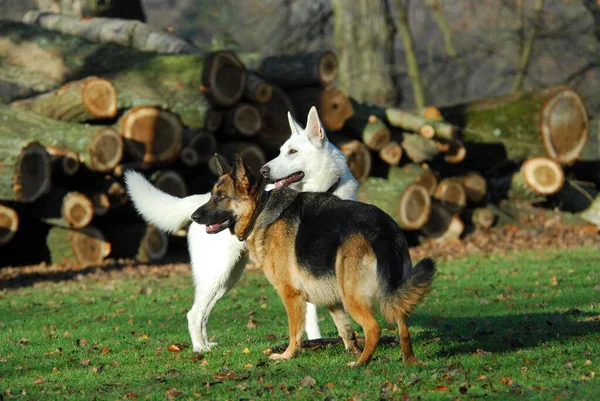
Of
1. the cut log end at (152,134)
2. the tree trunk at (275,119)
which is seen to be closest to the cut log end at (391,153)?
the tree trunk at (275,119)

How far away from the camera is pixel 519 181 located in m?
19.8

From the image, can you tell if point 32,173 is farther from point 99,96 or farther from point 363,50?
point 363,50

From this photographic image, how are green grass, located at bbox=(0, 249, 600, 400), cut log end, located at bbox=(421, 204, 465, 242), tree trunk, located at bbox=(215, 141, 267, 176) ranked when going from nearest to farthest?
green grass, located at bbox=(0, 249, 600, 400)
tree trunk, located at bbox=(215, 141, 267, 176)
cut log end, located at bbox=(421, 204, 465, 242)

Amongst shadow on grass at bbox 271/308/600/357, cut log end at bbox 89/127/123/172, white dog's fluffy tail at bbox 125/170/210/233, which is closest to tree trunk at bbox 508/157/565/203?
cut log end at bbox 89/127/123/172

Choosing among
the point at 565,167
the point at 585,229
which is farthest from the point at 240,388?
the point at 565,167

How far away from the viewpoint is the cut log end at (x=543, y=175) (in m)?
19.2

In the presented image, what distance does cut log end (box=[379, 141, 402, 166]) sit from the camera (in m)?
18.1

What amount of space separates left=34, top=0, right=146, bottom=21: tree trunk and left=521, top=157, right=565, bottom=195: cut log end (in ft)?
33.9

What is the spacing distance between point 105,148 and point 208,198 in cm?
781

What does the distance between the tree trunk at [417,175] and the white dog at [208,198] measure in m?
9.00

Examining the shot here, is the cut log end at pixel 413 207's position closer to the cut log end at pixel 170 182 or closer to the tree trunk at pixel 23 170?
the cut log end at pixel 170 182

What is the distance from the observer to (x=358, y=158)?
58.4 ft

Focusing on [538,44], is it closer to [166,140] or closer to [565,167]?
[565,167]

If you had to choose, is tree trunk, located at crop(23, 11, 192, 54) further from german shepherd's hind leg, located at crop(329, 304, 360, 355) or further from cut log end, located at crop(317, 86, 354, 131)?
german shepherd's hind leg, located at crop(329, 304, 360, 355)
